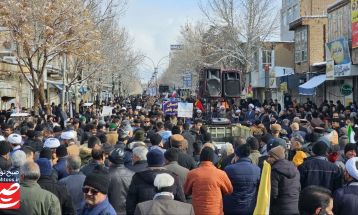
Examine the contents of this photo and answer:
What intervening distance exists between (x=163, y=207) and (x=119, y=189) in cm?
230

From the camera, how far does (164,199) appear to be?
218 inches

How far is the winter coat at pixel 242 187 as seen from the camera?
8.09 metres

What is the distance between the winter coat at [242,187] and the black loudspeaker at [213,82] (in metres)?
18.8

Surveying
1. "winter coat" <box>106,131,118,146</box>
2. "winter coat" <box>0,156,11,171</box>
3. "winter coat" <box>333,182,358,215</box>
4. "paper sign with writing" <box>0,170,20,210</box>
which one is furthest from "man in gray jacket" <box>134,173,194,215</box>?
"winter coat" <box>106,131,118,146</box>

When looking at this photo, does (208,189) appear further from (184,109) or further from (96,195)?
(184,109)

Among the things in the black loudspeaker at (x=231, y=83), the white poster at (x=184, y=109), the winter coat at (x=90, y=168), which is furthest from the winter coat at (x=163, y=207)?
the black loudspeaker at (x=231, y=83)

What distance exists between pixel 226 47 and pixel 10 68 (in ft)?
63.1

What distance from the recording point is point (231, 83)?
27.4m

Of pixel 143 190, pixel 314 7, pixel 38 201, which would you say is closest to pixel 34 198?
pixel 38 201

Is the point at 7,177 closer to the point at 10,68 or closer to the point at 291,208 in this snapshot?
the point at 291,208

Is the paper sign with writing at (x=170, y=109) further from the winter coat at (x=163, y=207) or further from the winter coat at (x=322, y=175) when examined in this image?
the winter coat at (x=163, y=207)

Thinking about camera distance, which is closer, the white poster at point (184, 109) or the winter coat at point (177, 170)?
the winter coat at point (177, 170)

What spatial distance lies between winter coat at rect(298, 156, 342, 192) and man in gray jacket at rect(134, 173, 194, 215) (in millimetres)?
3107

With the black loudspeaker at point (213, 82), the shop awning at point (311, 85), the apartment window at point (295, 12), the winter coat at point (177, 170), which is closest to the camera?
the winter coat at point (177, 170)
